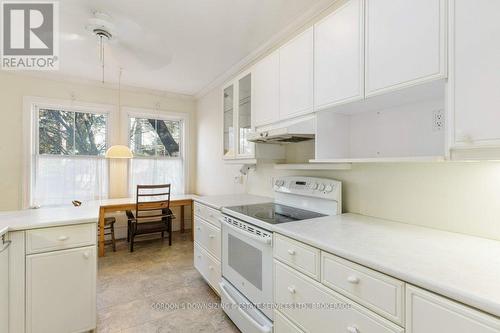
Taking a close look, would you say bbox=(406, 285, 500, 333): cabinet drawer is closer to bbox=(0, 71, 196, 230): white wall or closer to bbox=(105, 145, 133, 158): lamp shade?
bbox=(105, 145, 133, 158): lamp shade

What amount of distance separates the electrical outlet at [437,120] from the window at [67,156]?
448 centimetres

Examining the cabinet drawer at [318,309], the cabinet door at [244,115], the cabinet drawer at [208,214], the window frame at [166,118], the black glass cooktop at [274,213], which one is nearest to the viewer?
the cabinet drawer at [318,309]

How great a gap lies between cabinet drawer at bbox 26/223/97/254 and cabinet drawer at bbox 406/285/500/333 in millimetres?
1987

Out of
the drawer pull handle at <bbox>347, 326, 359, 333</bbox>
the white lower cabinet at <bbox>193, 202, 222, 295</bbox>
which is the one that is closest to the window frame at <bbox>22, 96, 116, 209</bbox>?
the white lower cabinet at <bbox>193, 202, 222, 295</bbox>

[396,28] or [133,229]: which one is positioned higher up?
[396,28]

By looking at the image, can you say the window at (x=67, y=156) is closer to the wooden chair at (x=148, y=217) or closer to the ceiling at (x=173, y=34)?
the ceiling at (x=173, y=34)

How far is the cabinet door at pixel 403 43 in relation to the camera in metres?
1.04

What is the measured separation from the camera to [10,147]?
3.41 meters

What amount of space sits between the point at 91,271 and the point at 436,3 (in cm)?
260

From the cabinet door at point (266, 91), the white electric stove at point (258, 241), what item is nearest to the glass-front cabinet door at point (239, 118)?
the cabinet door at point (266, 91)

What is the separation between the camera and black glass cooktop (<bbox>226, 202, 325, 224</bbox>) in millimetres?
1700

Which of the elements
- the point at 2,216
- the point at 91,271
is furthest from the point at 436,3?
the point at 2,216

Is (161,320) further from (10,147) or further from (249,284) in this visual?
(10,147)

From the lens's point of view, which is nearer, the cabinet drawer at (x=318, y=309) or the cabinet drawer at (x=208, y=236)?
the cabinet drawer at (x=318, y=309)
